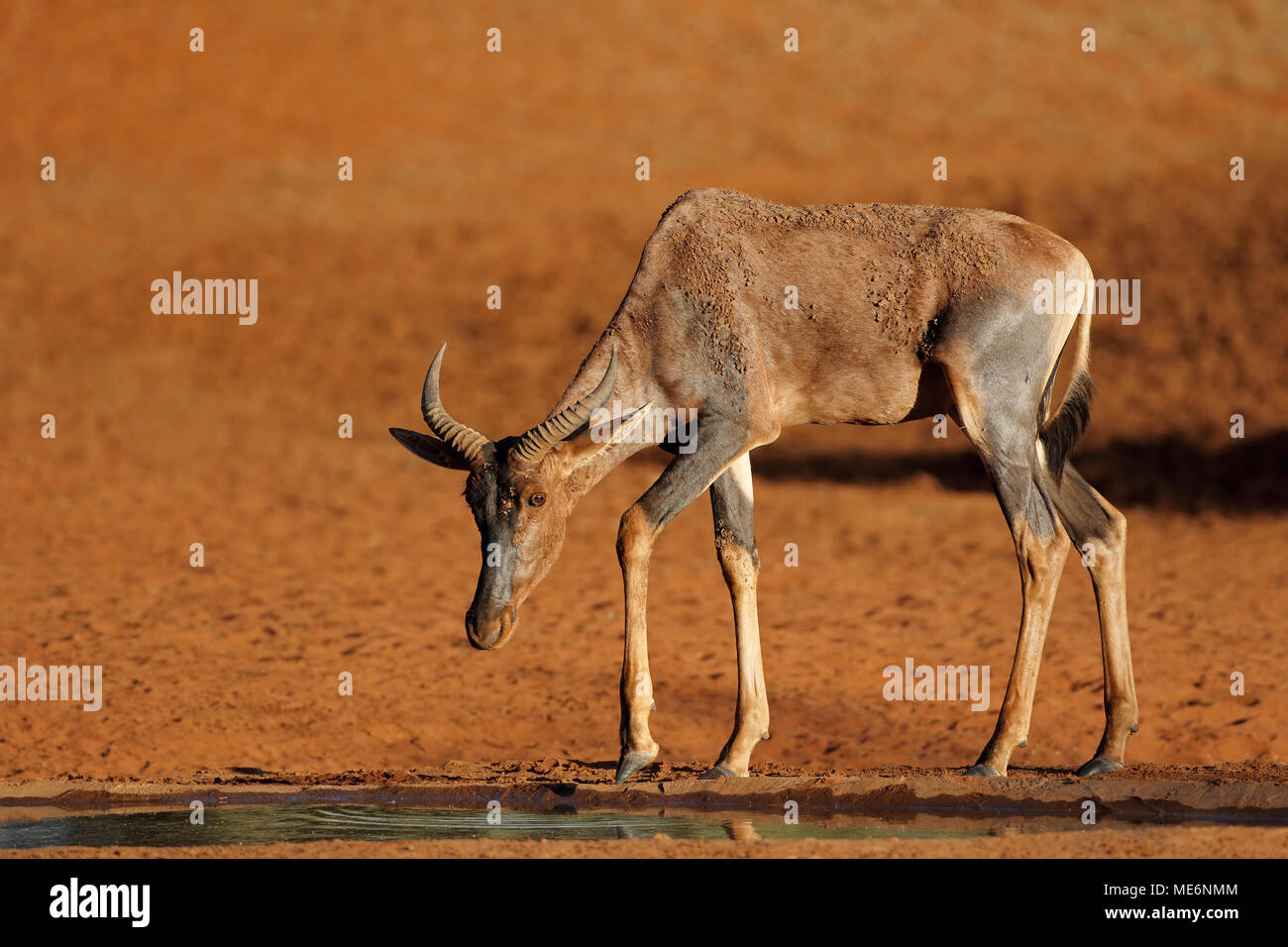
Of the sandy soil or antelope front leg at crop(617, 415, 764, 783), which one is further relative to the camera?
the sandy soil

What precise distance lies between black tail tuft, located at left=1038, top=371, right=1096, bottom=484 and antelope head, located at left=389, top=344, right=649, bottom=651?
247 centimetres

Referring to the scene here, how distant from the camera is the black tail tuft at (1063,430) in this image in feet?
30.8

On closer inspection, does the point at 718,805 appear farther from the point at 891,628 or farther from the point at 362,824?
the point at 891,628

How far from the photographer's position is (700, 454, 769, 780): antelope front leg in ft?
29.5

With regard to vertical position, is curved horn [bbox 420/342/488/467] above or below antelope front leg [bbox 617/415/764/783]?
above

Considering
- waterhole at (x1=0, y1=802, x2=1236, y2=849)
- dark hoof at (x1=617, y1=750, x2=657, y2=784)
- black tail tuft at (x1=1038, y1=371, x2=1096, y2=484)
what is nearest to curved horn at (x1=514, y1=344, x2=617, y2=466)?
dark hoof at (x1=617, y1=750, x2=657, y2=784)

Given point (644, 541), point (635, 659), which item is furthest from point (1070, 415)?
point (635, 659)

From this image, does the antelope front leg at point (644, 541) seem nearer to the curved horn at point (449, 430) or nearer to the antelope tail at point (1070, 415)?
the curved horn at point (449, 430)

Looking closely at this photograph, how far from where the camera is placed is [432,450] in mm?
8586

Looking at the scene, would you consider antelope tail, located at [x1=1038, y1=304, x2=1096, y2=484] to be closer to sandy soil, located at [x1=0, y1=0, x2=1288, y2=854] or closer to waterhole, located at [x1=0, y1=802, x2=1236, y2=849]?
waterhole, located at [x1=0, y1=802, x2=1236, y2=849]

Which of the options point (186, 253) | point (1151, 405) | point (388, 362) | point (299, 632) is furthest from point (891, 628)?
point (186, 253)

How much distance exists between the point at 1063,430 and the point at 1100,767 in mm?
1726

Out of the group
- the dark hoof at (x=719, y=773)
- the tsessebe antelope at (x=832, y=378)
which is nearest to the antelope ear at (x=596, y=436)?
the tsessebe antelope at (x=832, y=378)

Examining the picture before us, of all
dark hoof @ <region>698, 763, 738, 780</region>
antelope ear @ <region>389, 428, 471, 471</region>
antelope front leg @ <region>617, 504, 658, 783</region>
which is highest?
antelope ear @ <region>389, 428, 471, 471</region>
